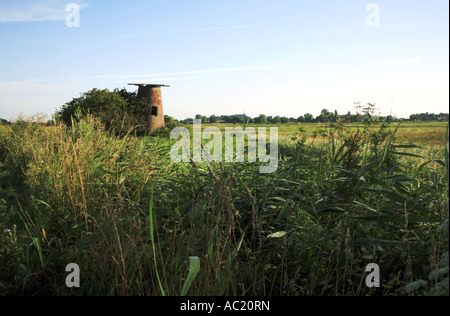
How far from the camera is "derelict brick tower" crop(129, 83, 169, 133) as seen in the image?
14434 mm

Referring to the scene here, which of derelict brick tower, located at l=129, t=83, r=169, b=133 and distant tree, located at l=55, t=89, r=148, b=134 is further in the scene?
derelict brick tower, located at l=129, t=83, r=169, b=133

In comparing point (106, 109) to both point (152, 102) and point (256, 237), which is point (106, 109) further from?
point (256, 237)

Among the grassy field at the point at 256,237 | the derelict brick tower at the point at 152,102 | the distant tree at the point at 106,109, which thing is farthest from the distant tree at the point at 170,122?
the grassy field at the point at 256,237

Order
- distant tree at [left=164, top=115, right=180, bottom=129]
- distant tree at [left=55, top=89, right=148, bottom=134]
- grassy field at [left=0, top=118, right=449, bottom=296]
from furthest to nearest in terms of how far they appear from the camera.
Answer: distant tree at [left=164, top=115, right=180, bottom=129]
distant tree at [left=55, top=89, right=148, bottom=134]
grassy field at [left=0, top=118, right=449, bottom=296]

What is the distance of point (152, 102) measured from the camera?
1460cm

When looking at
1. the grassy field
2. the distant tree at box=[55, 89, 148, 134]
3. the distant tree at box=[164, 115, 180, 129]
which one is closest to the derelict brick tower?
the distant tree at box=[164, 115, 180, 129]

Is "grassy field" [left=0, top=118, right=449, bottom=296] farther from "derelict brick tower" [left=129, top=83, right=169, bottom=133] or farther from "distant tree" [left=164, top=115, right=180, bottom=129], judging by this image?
"distant tree" [left=164, top=115, right=180, bottom=129]

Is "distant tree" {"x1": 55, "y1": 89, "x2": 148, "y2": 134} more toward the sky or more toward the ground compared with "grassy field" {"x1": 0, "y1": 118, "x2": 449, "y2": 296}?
more toward the sky

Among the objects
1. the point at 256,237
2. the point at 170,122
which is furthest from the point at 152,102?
the point at 256,237

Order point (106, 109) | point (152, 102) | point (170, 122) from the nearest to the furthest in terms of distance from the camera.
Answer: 1. point (106, 109)
2. point (152, 102)
3. point (170, 122)

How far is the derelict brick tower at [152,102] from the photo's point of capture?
47.4 ft

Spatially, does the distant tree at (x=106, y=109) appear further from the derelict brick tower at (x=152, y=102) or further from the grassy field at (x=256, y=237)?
the grassy field at (x=256, y=237)
